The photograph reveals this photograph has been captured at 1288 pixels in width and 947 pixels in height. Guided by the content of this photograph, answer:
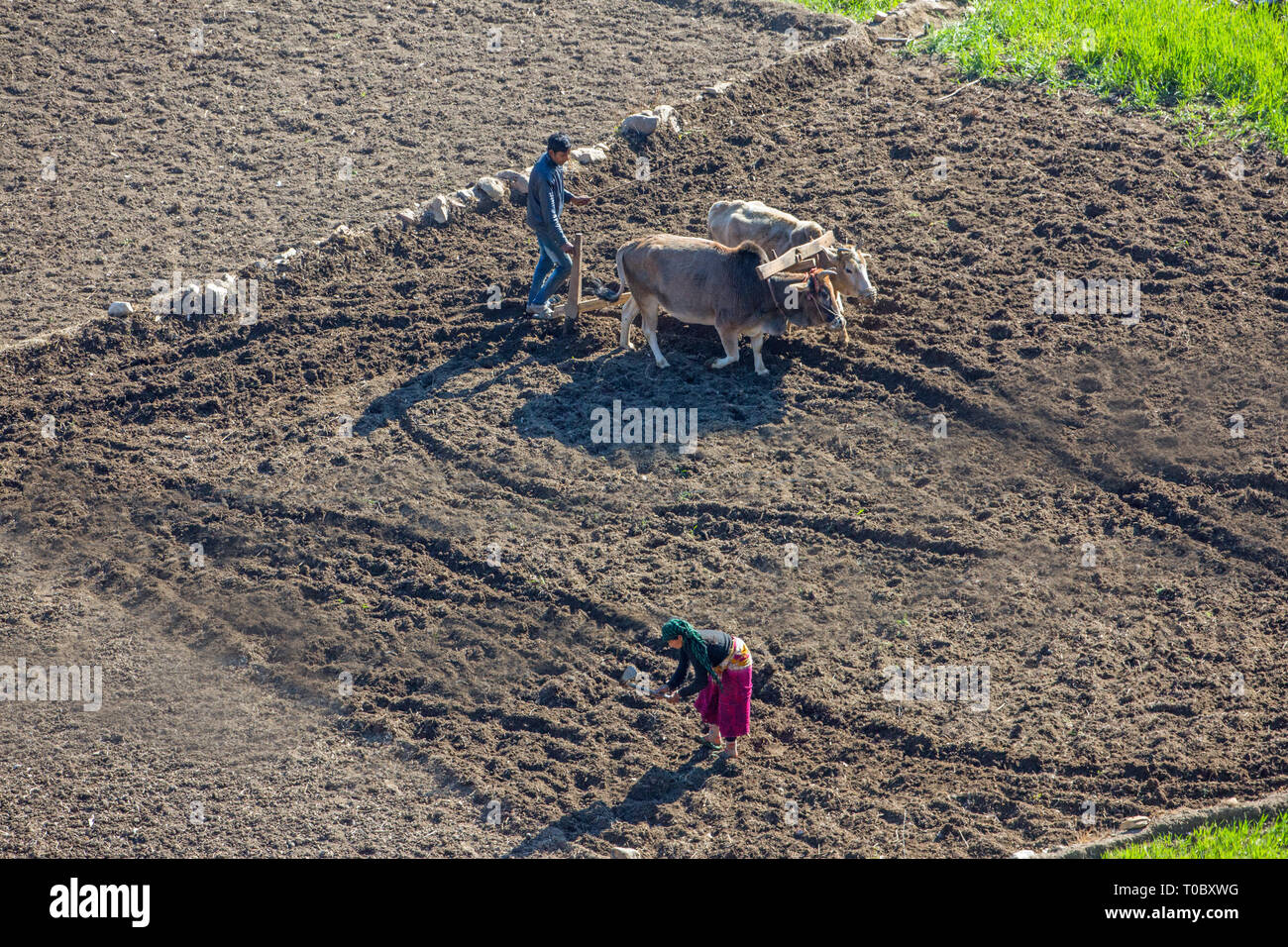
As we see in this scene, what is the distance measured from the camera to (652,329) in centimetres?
1352

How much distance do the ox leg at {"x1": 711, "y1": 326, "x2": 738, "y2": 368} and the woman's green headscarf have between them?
4935mm

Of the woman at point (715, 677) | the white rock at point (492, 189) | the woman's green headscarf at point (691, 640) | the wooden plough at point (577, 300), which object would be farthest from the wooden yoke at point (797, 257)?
the woman's green headscarf at point (691, 640)

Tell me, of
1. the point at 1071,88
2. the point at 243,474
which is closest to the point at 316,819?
the point at 243,474

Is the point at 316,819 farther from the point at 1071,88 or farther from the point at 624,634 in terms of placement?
the point at 1071,88

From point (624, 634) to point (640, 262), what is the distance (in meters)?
4.58

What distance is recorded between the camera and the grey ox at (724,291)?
13.1m

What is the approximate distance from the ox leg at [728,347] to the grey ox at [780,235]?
1179 mm

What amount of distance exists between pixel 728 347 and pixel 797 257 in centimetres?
118

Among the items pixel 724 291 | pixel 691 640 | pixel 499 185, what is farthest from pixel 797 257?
pixel 691 640

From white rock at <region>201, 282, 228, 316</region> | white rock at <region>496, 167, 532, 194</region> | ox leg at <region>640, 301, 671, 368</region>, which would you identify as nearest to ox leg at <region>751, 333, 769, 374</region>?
ox leg at <region>640, 301, 671, 368</region>

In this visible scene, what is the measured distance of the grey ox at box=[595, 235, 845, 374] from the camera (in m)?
13.1

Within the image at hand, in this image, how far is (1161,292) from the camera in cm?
1373

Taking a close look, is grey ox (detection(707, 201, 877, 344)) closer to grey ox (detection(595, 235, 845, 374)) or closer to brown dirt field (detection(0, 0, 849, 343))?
grey ox (detection(595, 235, 845, 374))

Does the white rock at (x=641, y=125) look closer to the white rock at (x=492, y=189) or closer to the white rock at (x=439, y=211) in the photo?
the white rock at (x=492, y=189)
